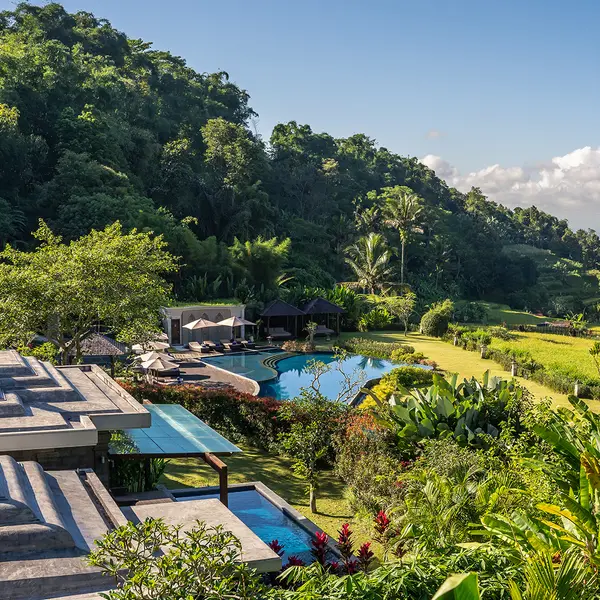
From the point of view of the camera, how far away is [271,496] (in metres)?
11.9

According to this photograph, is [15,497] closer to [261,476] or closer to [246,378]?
[261,476]

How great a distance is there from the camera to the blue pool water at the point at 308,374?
77.9 feet

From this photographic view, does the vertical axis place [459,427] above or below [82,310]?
below

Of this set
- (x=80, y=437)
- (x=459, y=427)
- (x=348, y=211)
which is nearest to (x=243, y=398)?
(x=459, y=427)

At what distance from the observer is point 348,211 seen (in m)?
65.4

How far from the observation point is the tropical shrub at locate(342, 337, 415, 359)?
31766mm

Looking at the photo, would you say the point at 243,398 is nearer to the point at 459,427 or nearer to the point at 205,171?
the point at 459,427

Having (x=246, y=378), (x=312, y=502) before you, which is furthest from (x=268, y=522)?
(x=246, y=378)

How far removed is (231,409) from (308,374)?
11.3 meters

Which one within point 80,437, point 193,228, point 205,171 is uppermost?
point 205,171

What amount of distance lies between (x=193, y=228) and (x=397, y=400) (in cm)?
3763

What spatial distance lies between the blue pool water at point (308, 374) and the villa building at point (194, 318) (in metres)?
4.65

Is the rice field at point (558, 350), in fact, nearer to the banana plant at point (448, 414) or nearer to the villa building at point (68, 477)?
the banana plant at point (448, 414)

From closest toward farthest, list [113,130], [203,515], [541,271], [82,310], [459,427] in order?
[203,515] → [459,427] → [82,310] → [113,130] → [541,271]
